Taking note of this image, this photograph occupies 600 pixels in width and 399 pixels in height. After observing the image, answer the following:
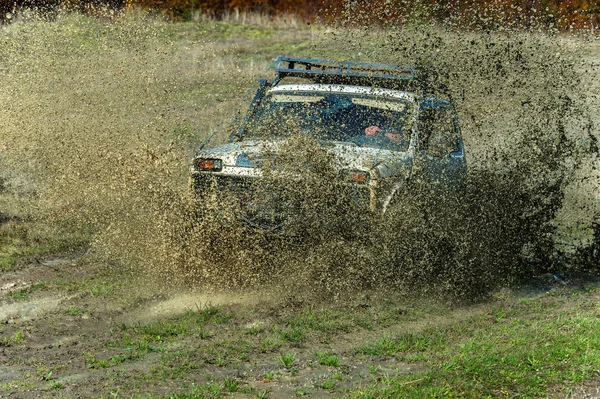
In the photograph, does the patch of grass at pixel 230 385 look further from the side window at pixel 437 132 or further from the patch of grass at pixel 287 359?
the side window at pixel 437 132

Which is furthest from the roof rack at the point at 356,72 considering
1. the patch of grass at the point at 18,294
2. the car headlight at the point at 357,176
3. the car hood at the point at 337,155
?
the patch of grass at the point at 18,294

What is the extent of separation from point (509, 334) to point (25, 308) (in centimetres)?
382

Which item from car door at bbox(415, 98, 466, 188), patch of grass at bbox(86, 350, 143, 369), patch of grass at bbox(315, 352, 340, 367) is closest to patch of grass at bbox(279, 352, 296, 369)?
patch of grass at bbox(315, 352, 340, 367)

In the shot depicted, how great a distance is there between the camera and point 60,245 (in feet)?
29.8

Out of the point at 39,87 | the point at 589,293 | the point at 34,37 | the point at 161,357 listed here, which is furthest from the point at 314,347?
the point at 34,37

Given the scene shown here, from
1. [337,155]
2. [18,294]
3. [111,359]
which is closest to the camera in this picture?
[111,359]

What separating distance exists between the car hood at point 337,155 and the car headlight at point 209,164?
0.13 feet

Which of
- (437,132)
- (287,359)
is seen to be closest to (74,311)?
(287,359)

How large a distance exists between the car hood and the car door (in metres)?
0.27

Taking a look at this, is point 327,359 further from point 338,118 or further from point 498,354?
point 338,118

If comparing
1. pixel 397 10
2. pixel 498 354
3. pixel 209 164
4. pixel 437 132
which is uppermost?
pixel 397 10

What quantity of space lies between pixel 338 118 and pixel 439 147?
106 centimetres

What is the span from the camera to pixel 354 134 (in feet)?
27.6

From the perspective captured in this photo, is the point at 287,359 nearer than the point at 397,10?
Yes
